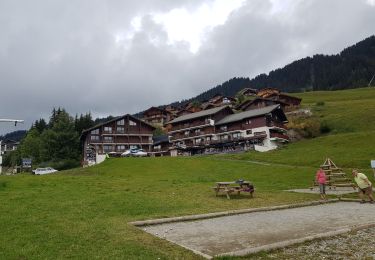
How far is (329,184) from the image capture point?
35.1 meters

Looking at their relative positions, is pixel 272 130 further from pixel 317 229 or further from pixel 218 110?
pixel 317 229

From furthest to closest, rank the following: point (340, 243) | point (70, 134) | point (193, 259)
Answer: point (70, 134), point (340, 243), point (193, 259)

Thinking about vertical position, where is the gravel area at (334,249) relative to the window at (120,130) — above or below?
below

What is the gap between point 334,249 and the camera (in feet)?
41.1

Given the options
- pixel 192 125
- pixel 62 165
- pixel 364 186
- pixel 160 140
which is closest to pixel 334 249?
pixel 364 186

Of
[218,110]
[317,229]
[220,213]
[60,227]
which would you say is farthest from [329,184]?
[218,110]

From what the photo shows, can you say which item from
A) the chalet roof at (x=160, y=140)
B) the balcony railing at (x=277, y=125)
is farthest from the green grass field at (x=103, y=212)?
the chalet roof at (x=160, y=140)

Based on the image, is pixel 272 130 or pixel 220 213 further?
pixel 272 130

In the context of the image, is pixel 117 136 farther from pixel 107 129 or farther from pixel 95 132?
pixel 95 132

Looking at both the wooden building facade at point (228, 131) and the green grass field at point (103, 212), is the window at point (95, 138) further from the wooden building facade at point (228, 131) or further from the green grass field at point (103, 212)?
the green grass field at point (103, 212)

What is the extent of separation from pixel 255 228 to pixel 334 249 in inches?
149

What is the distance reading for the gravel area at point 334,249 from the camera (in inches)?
462

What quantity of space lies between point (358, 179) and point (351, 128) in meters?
76.6

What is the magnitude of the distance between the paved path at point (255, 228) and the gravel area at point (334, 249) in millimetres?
820
